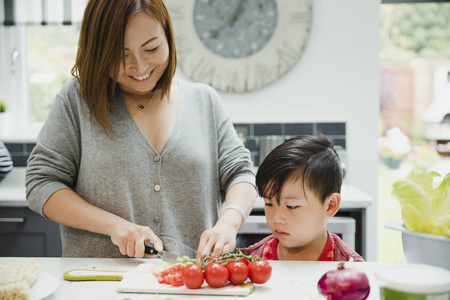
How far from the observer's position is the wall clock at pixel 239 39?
9.68 ft

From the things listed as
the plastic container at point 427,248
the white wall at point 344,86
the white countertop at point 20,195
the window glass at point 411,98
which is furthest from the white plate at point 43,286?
the window glass at point 411,98

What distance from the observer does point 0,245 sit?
2.56 m

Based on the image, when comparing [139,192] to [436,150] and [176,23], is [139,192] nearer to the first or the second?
[176,23]

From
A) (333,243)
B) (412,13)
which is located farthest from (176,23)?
(412,13)

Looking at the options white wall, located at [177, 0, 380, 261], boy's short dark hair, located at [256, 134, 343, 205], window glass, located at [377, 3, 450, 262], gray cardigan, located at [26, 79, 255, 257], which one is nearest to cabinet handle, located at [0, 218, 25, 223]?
gray cardigan, located at [26, 79, 255, 257]

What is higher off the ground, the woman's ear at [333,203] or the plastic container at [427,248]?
the plastic container at [427,248]

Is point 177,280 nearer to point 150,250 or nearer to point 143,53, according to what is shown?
point 150,250

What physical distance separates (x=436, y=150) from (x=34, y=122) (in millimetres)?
5134

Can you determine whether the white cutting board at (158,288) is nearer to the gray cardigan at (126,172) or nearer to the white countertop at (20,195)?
the gray cardigan at (126,172)

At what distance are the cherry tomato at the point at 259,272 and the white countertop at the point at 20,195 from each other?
135 cm

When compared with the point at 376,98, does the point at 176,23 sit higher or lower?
higher

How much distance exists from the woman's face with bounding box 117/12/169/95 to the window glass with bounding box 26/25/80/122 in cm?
201

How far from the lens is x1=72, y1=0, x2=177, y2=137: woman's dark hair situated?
133 cm

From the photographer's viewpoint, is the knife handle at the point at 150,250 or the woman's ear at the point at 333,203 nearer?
the knife handle at the point at 150,250
